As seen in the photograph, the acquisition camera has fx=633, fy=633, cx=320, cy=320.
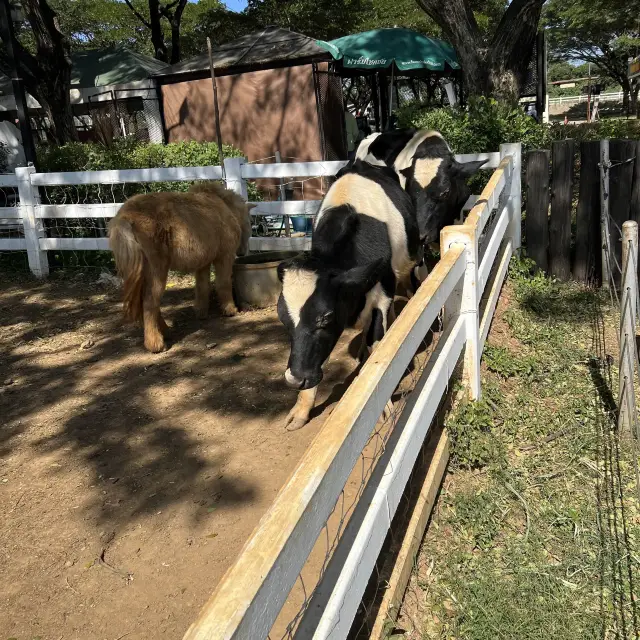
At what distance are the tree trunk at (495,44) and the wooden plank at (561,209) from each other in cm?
279

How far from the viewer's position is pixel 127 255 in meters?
5.56

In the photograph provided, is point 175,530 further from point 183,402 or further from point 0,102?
point 0,102

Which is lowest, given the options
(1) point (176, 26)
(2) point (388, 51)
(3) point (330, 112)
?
(3) point (330, 112)

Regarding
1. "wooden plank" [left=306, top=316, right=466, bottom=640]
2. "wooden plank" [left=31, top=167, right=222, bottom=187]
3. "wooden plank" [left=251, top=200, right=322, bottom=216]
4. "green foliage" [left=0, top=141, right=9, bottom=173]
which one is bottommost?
"wooden plank" [left=306, top=316, right=466, bottom=640]

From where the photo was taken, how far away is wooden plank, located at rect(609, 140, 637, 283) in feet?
20.7

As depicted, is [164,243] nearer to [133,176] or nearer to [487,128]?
[133,176]

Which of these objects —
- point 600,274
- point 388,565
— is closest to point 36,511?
point 388,565

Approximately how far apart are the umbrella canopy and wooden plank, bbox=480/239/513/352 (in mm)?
7560

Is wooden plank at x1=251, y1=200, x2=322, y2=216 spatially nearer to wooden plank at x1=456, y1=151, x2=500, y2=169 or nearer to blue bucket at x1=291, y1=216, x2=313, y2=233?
blue bucket at x1=291, y1=216, x2=313, y2=233

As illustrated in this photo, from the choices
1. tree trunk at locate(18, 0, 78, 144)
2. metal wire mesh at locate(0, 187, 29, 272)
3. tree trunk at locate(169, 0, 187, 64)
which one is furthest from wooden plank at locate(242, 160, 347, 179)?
A: tree trunk at locate(169, 0, 187, 64)

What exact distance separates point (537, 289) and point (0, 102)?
21.5 meters

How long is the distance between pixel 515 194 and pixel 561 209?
0.52 m

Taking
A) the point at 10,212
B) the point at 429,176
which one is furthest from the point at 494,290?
the point at 10,212

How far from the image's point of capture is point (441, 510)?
3297 mm
